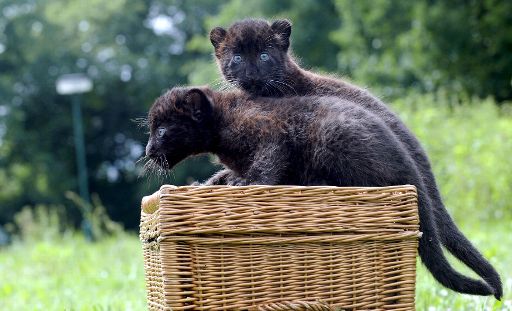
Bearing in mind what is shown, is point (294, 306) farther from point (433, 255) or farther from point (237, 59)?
point (237, 59)

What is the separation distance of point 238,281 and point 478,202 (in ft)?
24.3

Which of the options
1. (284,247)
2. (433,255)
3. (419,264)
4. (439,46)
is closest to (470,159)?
(419,264)

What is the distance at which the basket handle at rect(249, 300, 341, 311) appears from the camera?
258 centimetres

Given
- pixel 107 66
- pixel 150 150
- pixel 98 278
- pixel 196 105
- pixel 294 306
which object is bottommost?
pixel 98 278

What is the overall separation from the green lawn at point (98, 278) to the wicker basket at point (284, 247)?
116 centimetres

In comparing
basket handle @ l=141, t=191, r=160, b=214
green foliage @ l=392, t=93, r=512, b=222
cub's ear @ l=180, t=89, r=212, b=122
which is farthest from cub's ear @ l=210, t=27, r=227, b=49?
green foliage @ l=392, t=93, r=512, b=222

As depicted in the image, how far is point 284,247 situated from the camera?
8.54 ft

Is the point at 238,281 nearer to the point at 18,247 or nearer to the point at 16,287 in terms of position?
the point at 16,287

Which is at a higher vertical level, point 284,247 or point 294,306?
point 284,247

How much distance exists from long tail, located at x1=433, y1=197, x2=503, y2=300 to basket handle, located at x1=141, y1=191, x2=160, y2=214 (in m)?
1.20

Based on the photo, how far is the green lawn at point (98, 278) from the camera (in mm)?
4223

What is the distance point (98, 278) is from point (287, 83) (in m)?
3.54

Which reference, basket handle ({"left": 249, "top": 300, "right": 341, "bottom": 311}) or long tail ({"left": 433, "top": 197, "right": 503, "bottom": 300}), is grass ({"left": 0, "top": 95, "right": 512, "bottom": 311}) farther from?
basket handle ({"left": 249, "top": 300, "right": 341, "bottom": 311})

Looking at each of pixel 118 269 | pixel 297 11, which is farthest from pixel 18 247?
pixel 297 11
